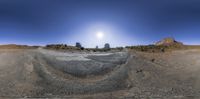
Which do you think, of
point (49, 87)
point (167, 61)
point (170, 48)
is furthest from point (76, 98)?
point (170, 48)

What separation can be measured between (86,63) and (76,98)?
7473 mm

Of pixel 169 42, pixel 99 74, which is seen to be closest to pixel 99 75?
pixel 99 74

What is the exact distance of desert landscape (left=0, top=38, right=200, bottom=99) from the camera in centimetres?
4056

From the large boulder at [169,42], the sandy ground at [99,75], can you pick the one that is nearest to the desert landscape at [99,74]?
the sandy ground at [99,75]

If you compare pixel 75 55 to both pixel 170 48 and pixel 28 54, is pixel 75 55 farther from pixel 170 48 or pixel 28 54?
pixel 170 48

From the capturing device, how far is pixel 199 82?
4216 centimetres

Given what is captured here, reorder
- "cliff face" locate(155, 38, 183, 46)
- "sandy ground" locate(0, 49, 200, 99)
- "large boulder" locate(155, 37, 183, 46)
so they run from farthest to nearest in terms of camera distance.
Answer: "cliff face" locate(155, 38, 183, 46) → "large boulder" locate(155, 37, 183, 46) → "sandy ground" locate(0, 49, 200, 99)

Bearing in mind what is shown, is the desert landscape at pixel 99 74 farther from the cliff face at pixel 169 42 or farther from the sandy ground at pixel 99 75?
the cliff face at pixel 169 42

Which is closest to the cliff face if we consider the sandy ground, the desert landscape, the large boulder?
the large boulder

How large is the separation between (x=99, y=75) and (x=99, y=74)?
19 cm

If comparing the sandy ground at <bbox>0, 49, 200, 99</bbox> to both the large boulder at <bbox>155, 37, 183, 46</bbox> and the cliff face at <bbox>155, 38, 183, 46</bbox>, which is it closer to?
the large boulder at <bbox>155, 37, 183, 46</bbox>

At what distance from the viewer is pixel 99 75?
44156mm

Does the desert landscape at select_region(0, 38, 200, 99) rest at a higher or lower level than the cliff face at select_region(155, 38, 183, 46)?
lower

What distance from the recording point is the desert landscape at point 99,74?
4056 centimetres
